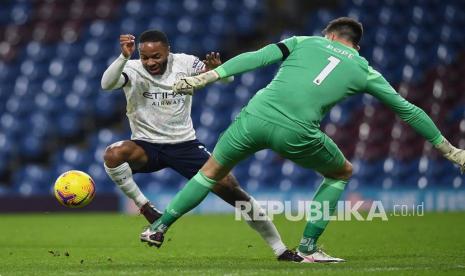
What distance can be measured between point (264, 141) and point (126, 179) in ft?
5.93

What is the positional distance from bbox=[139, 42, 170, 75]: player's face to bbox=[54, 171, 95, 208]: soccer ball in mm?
1184

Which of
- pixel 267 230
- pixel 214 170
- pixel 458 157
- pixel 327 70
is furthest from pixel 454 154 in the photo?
pixel 214 170

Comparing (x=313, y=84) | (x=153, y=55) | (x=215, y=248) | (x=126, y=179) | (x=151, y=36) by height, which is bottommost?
(x=215, y=248)

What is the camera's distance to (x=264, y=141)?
670cm

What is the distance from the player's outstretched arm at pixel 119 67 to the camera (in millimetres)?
7258

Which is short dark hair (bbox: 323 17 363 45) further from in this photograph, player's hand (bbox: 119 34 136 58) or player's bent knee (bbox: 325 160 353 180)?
player's hand (bbox: 119 34 136 58)

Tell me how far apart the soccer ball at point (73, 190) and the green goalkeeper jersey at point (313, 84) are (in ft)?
6.54

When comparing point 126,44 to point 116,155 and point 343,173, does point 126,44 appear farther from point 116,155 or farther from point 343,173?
point 343,173

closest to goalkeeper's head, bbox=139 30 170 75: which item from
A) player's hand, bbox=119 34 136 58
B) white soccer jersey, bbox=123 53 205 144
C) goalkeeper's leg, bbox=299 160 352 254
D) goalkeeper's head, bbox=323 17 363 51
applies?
white soccer jersey, bbox=123 53 205 144

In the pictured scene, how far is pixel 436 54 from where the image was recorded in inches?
706

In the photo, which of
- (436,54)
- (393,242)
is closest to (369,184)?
(436,54)

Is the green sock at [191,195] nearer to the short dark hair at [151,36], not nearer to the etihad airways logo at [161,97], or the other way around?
the etihad airways logo at [161,97]

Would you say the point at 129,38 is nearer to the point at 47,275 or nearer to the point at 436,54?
the point at 47,275

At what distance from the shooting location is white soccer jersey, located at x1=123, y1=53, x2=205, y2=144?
8.05m
